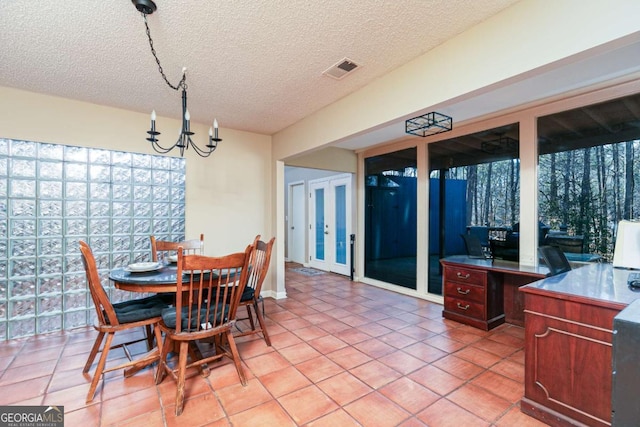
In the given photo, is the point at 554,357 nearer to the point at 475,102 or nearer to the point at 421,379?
the point at 421,379

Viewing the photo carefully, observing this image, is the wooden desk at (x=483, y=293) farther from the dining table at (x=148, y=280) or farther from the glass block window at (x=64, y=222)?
the glass block window at (x=64, y=222)

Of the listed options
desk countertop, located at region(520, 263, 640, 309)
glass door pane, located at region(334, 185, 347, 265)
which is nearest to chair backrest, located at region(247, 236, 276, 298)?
desk countertop, located at region(520, 263, 640, 309)

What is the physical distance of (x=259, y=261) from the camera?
2922 mm

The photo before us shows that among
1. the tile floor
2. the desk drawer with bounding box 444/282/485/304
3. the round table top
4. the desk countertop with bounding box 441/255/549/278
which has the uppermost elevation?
the round table top

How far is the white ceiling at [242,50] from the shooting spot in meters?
1.76

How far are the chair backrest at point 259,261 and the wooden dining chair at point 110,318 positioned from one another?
0.78 metres

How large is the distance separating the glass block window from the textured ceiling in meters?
0.72

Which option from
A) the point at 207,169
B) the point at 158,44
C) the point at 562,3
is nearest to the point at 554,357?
the point at 562,3

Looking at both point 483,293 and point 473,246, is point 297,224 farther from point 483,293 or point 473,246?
point 483,293

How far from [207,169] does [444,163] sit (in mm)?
3280

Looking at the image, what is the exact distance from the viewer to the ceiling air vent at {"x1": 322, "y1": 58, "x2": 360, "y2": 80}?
238cm

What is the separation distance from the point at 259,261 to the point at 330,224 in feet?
11.2

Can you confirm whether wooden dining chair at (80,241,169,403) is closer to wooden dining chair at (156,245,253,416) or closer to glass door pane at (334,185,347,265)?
wooden dining chair at (156,245,253,416)

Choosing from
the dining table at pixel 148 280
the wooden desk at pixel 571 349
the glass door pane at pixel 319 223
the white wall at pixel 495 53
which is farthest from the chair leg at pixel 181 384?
the glass door pane at pixel 319 223
